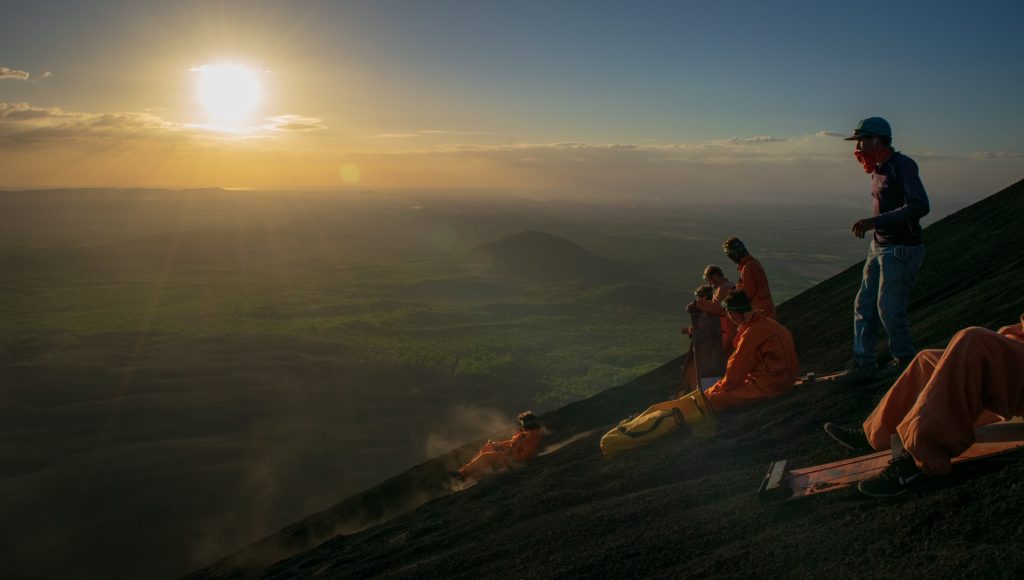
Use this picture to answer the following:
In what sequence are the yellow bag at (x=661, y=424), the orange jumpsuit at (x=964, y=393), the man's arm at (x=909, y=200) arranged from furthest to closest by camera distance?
1. the yellow bag at (x=661, y=424)
2. the man's arm at (x=909, y=200)
3. the orange jumpsuit at (x=964, y=393)

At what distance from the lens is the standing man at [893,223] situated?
5805 millimetres

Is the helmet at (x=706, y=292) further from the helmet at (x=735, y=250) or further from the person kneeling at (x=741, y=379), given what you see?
the person kneeling at (x=741, y=379)

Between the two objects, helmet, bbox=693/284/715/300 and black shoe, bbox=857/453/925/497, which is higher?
helmet, bbox=693/284/715/300

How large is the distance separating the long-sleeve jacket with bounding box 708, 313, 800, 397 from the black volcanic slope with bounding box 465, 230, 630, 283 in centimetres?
7245

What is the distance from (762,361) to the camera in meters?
6.92

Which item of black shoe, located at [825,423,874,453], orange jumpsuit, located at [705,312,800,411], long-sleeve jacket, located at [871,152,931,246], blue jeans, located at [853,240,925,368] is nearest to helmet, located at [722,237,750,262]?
orange jumpsuit, located at [705,312,800,411]

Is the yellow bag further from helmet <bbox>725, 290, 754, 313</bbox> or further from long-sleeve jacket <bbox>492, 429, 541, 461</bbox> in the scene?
long-sleeve jacket <bbox>492, 429, 541, 461</bbox>

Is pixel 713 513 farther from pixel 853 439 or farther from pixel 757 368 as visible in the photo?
pixel 757 368

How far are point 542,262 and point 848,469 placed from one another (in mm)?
81146

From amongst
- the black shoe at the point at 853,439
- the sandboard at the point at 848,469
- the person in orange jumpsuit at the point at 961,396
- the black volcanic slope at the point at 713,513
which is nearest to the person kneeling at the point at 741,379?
the black volcanic slope at the point at 713,513

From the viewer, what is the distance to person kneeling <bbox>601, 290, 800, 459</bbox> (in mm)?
6605

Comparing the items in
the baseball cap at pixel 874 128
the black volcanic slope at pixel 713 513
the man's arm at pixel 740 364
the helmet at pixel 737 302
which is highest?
the baseball cap at pixel 874 128

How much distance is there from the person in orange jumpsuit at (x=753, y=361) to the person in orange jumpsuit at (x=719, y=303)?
2.84 ft

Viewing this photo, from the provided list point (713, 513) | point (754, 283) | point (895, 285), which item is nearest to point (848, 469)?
point (713, 513)
